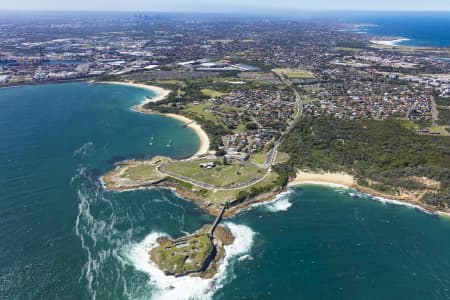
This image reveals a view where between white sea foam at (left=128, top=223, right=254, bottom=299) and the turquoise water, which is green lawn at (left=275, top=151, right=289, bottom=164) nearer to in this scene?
the turquoise water

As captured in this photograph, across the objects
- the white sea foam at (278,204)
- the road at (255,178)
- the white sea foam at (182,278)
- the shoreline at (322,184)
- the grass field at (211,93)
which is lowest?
the white sea foam at (182,278)

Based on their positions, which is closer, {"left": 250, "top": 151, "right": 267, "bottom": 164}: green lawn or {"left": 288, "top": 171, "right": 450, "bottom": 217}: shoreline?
{"left": 288, "top": 171, "right": 450, "bottom": 217}: shoreline

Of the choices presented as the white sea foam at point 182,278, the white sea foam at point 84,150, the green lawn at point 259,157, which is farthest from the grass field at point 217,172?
the white sea foam at point 84,150

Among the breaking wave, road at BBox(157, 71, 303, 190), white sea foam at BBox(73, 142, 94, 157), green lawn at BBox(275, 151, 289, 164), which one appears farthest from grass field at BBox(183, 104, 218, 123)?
the breaking wave

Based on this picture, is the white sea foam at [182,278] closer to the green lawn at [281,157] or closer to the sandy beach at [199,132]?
the green lawn at [281,157]

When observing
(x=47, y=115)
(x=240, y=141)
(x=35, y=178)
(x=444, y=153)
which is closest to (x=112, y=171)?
(x=35, y=178)

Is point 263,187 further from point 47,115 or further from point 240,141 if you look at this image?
point 47,115
